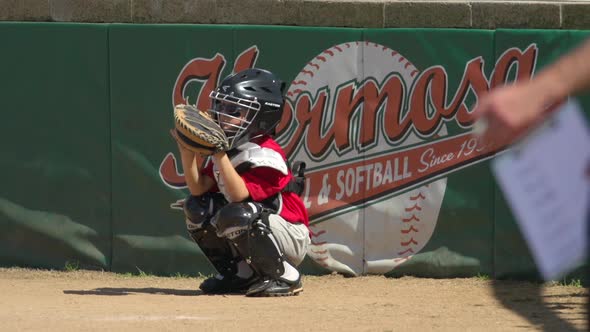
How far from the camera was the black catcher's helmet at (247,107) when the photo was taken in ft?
19.7

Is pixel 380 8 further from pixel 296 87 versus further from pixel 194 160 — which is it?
pixel 194 160

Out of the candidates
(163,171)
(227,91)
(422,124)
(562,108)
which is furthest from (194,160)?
(562,108)

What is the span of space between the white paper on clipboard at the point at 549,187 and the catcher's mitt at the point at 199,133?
355 cm

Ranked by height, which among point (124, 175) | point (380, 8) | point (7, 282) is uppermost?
point (380, 8)

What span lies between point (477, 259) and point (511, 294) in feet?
1.57

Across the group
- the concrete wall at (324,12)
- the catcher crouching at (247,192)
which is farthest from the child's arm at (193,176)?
the concrete wall at (324,12)

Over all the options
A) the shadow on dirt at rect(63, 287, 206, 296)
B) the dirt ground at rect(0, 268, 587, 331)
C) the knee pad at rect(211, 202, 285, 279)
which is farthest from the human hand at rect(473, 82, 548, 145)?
the shadow on dirt at rect(63, 287, 206, 296)

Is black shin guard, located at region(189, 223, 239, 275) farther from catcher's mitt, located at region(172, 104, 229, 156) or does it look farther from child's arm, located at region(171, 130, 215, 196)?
catcher's mitt, located at region(172, 104, 229, 156)

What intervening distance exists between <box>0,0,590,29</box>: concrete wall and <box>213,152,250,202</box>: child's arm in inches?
60.5

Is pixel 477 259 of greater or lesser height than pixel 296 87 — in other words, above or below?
below

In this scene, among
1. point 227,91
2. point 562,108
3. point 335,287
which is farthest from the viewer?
point 335,287

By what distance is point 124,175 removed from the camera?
7.18 meters

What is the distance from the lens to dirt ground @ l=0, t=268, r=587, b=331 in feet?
17.0

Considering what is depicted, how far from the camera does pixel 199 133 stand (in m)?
5.70
